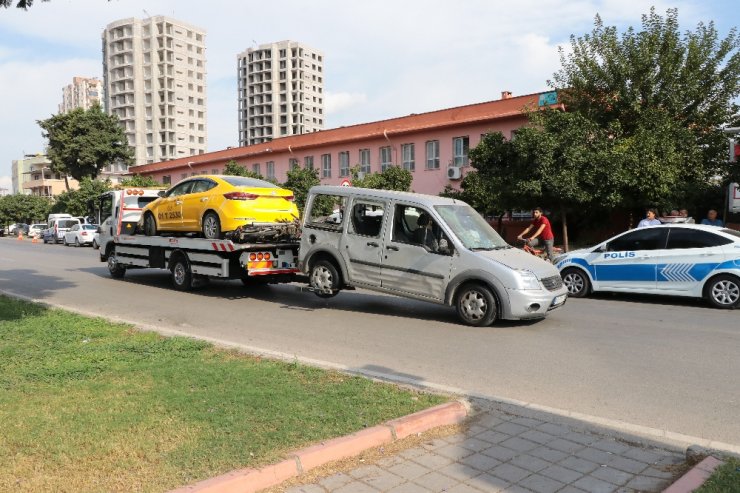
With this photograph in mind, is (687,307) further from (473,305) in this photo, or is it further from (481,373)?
(481,373)

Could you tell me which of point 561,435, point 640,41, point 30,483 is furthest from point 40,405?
point 640,41

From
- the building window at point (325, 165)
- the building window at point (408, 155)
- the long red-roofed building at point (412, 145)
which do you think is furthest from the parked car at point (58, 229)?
the building window at point (408, 155)

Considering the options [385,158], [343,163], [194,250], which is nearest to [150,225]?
[194,250]

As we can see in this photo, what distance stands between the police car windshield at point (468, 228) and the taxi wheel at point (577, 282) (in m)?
3.41

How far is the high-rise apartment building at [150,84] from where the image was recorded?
11088 cm

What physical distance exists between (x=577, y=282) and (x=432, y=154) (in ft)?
73.6

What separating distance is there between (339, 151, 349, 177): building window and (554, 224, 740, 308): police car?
1097 inches

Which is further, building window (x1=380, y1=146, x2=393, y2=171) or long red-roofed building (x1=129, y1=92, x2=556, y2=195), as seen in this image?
building window (x1=380, y1=146, x2=393, y2=171)

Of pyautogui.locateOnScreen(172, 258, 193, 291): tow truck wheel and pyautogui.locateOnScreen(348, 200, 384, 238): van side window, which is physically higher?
pyautogui.locateOnScreen(348, 200, 384, 238): van side window

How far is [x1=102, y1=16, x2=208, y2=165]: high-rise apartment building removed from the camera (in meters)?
111

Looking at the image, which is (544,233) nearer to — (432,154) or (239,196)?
(239,196)

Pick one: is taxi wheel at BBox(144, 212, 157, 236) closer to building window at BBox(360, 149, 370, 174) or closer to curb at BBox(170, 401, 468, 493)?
curb at BBox(170, 401, 468, 493)

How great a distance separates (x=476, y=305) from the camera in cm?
878

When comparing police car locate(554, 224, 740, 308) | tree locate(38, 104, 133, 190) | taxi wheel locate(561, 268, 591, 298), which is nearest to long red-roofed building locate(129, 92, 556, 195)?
taxi wheel locate(561, 268, 591, 298)
